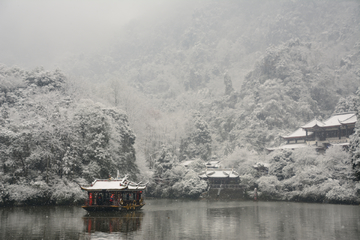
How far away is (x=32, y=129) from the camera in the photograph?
33.0 m

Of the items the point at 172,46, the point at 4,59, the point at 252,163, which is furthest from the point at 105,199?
the point at 172,46

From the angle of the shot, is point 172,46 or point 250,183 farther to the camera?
point 172,46

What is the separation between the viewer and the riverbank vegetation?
3412 cm

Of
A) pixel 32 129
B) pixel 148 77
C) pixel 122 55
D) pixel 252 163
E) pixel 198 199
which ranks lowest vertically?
pixel 198 199

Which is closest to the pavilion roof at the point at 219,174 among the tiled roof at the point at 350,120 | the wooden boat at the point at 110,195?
the tiled roof at the point at 350,120

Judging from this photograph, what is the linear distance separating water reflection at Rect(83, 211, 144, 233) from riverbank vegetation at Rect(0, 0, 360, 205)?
956cm

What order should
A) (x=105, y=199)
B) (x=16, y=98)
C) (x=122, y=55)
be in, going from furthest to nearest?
(x=122, y=55) < (x=16, y=98) < (x=105, y=199)

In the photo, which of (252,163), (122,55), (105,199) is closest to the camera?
(105,199)

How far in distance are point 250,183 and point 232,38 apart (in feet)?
403

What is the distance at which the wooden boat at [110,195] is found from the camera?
26.7m

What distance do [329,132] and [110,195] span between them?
36583mm

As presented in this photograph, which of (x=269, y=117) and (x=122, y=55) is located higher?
(x=122, y=55)

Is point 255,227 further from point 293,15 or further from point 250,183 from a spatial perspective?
point 293,15

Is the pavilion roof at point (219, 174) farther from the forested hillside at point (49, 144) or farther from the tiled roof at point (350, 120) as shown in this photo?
the tiled roof at point (350, 120)
